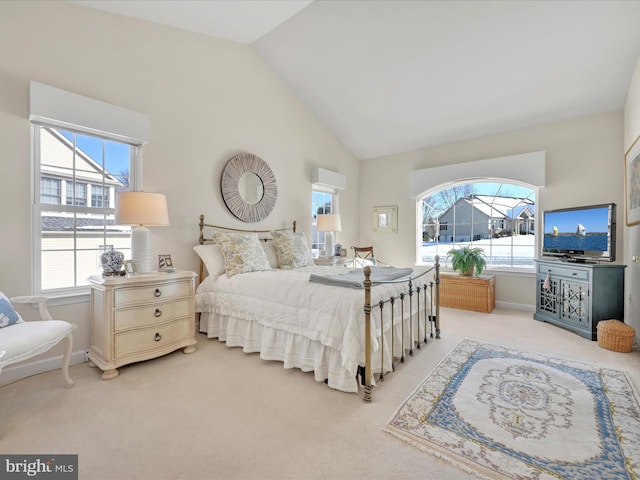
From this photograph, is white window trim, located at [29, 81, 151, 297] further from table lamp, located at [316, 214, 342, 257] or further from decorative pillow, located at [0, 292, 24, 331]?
table lamp, located at [316, 214, 342, 257]

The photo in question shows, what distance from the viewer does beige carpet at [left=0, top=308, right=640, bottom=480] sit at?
4.79 ft

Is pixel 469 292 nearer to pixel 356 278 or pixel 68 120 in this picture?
pixel 356 278

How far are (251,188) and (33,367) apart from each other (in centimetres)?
277

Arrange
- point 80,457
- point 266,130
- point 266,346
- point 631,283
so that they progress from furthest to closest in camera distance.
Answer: point 266,130 < point 631,283 < point 266,346 < point 80,457

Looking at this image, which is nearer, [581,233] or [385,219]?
[581,233]

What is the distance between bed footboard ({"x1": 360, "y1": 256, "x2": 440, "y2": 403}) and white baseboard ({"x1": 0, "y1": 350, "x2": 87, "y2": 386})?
236 cm

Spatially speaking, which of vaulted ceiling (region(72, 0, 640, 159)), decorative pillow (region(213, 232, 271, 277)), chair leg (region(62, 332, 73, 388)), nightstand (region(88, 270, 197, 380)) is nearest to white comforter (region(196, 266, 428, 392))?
decorative pillow (region(213, 232, 271, 277))

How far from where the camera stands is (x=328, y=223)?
4.64 m

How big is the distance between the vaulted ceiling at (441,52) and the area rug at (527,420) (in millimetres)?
3181

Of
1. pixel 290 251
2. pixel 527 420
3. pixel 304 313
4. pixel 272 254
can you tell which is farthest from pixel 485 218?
pixel 304 313

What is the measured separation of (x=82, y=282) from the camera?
275 cm

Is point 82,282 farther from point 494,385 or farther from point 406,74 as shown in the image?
point 406,74

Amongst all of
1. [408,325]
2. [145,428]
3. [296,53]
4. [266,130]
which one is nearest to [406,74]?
[296,53]

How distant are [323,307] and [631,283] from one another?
3.64 m
